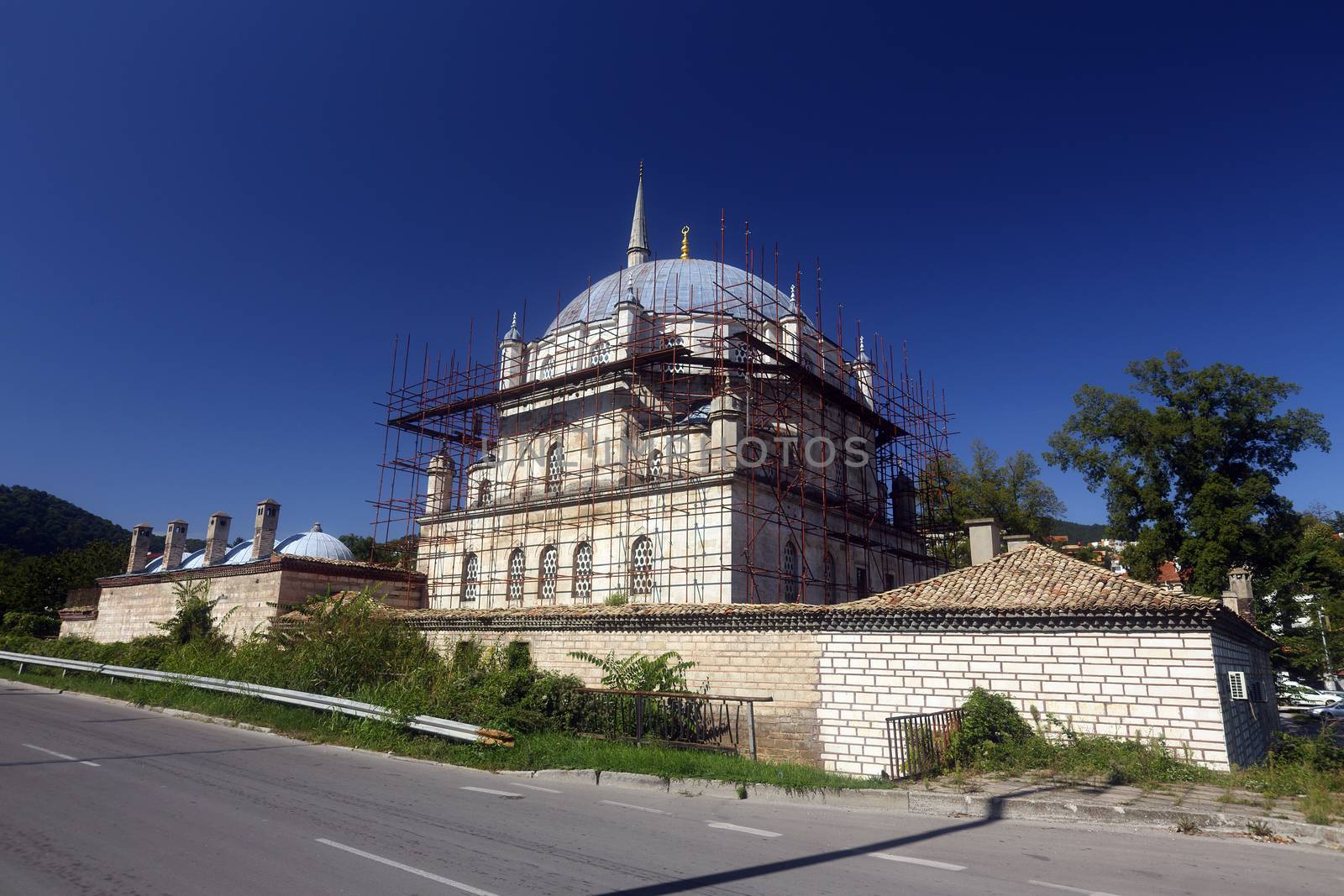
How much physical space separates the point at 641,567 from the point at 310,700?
9.56 m

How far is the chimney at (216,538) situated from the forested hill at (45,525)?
1453 inches

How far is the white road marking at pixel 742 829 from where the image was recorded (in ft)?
22.7

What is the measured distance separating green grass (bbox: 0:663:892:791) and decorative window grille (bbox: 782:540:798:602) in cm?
1006

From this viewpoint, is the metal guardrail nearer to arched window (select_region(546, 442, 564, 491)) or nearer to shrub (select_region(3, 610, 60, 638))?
arched window (select_region(546, 442, 564, 491))

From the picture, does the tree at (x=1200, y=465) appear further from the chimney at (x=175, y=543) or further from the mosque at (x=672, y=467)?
the chimney at (x=175, y=543)

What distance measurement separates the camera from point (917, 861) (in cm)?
602

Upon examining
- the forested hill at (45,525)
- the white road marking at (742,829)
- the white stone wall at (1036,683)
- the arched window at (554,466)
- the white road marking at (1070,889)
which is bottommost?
the white road marking at (742,829)

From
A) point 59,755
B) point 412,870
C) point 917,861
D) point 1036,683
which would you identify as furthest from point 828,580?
point 412,870

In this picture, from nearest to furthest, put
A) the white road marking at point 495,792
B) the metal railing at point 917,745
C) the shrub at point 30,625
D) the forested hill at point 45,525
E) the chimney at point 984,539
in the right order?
the white road marking at point 495,792, the metal railing at point 917,745, the chimney at point 984,539, the shrub at point 30,625, the forested hill at point 45,525

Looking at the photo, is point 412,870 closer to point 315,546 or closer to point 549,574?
point 549,574

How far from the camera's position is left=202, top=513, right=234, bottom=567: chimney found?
91.4 feet

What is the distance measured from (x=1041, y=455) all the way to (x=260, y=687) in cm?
2785

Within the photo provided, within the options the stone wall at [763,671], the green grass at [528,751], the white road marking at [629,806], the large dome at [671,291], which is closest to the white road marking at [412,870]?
the white road marking at [629,806]

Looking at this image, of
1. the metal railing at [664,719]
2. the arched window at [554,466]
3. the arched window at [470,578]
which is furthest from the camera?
the arched window at [470,578]
